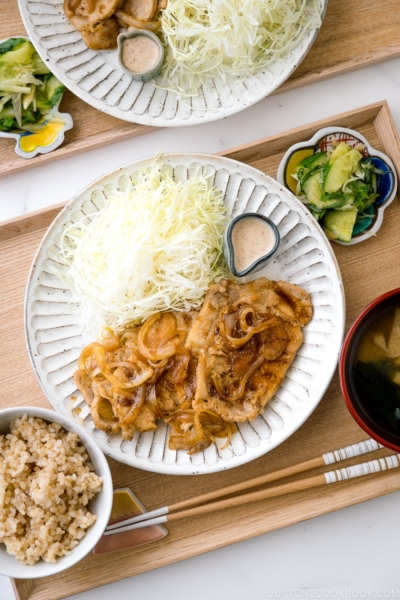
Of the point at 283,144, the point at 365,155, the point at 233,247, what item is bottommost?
the point at 233,247

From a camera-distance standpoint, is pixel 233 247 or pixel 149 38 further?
pixel 149 38

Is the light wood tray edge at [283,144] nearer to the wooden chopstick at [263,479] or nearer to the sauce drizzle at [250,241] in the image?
the sauce drizzle at [250,241]

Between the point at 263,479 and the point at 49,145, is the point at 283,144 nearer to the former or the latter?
the point at 49,145

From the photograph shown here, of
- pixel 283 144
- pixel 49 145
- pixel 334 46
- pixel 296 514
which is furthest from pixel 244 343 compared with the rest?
pixel 334 46

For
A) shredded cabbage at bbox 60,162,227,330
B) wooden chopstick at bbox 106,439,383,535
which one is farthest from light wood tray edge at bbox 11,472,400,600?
shredded cabbage at bbox 60,162,227,330

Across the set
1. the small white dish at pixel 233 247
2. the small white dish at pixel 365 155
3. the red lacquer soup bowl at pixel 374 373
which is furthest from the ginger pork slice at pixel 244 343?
the small white dish at pixel 365 155

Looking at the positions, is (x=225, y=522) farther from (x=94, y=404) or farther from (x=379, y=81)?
(x=379, y=81)
